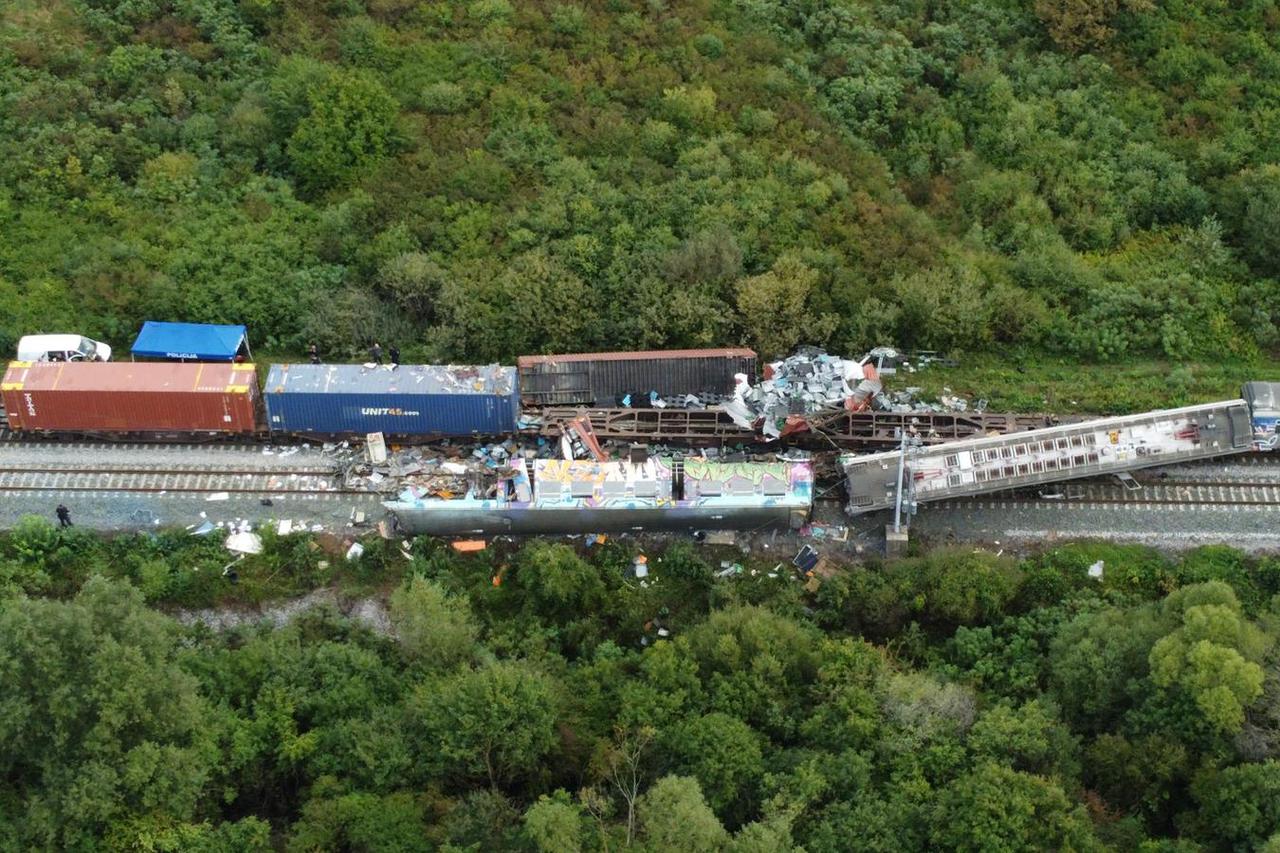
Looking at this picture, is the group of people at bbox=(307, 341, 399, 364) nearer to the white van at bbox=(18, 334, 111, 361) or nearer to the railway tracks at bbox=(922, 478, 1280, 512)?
the white van at bbox=(18, 334, 111, 361)

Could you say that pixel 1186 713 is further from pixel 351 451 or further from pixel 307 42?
pixel 307 42

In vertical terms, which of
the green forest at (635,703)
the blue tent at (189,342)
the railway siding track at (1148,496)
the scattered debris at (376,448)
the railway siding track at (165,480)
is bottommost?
the green forest at (635,703)

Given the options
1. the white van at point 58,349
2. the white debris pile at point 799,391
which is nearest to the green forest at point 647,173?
the white van at point 58,349

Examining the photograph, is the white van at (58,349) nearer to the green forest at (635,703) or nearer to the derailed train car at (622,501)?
the green forest at (635,703)

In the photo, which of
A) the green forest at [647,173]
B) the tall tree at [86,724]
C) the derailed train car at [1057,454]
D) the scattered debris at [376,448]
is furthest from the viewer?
the green forest at [647,173]

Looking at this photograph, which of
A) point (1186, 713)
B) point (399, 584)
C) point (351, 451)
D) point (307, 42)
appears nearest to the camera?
point (1186, 713)

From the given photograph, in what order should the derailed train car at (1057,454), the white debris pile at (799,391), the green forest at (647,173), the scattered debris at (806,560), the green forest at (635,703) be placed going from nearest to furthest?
the green forest at (635,703), the scattered debris at (806,560), the derailed train car at (1057,454), the white debris pile at (799,391), the green forest at (647,173)

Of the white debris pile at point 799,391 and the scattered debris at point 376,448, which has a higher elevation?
the white debris pile at point 799,391

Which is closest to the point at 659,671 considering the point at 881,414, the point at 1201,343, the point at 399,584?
the point at 399,584
